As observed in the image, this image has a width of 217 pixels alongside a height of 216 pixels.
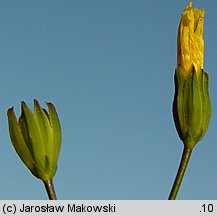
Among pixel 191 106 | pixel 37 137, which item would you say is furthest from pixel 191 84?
pixel 37 137

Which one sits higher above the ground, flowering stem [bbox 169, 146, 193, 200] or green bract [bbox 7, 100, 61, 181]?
green bract [bbox 7, 100, 61, 181]

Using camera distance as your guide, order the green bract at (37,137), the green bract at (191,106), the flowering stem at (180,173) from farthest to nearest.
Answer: the green bract at (191,106) → the green bract at (37,137) → the flowering stem at (180,173)

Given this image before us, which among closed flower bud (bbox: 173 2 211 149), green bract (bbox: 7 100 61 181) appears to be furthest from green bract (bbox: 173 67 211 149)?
green bract (bbox: 7 100 61 181)

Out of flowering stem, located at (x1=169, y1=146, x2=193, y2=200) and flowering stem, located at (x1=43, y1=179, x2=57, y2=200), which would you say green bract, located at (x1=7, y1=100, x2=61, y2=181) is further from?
flowering stem, located at (x1=169, y1=146, x2=193, y2=200)

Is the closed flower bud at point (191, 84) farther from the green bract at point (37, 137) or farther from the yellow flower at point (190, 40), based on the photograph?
the green bract at point (37, 137)

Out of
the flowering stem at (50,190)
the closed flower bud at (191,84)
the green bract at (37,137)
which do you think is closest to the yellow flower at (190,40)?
the closed flower bud at (191,84)

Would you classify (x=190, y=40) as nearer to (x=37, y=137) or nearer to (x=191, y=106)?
(x=191, y=106)
